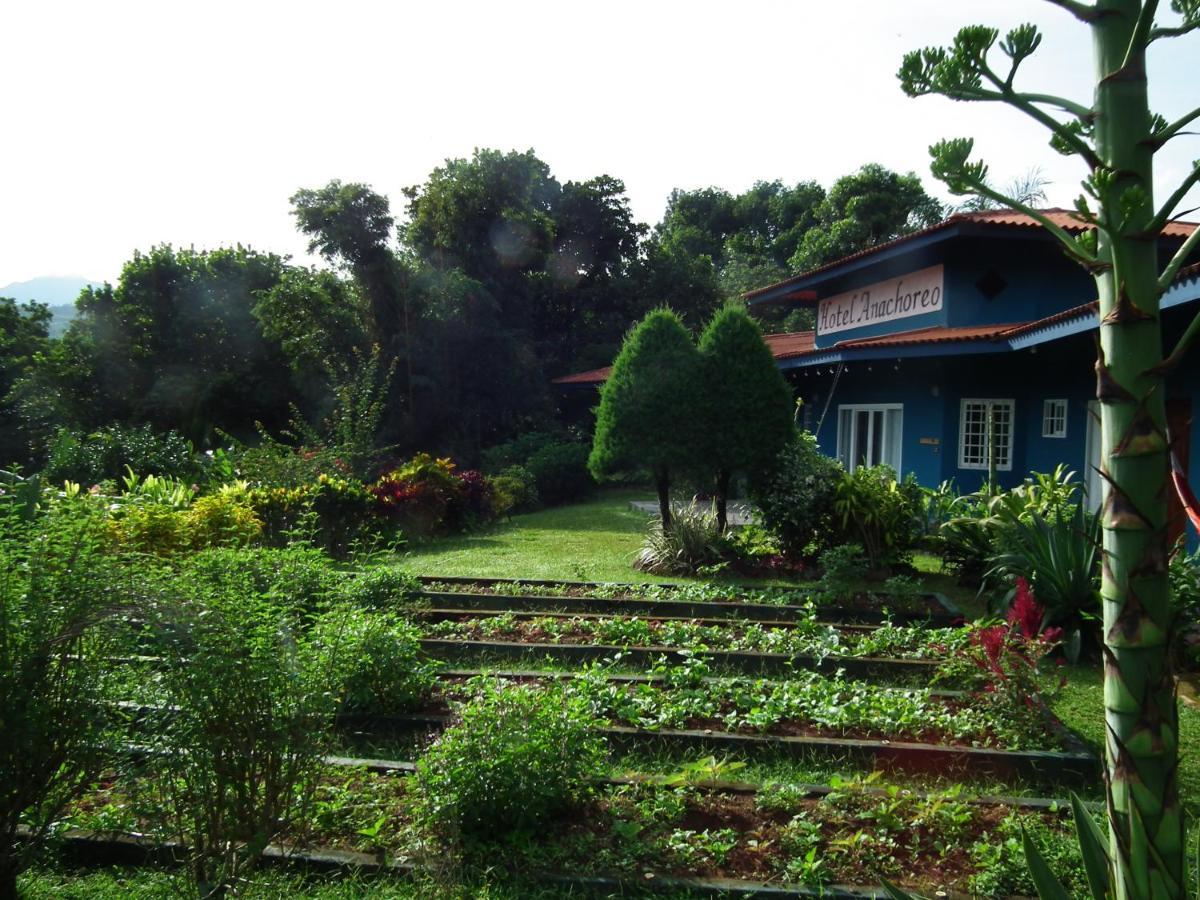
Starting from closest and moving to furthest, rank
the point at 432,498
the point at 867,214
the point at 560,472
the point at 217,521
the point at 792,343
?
1. the point at 217,521
2. the point at 432,498
3. the point at 560,472
4. the point at 792,343
5. the point at 867,214

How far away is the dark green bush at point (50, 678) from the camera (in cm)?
356

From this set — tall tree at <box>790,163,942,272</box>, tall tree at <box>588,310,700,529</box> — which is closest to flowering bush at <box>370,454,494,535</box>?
tall tree at <box>588,310,700,529</box>

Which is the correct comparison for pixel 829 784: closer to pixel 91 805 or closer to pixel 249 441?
pixel 91 805

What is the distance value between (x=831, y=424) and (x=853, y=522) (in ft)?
27.9

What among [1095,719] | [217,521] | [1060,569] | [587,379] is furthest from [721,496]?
[587,379]

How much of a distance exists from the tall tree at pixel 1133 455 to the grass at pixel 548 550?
9.40m

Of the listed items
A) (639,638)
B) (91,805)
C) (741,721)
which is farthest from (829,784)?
(91,805)

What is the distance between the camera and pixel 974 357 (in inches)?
566

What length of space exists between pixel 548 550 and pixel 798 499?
13.9 feet

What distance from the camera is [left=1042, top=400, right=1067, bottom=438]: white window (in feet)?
43.5

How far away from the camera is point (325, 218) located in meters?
23.2

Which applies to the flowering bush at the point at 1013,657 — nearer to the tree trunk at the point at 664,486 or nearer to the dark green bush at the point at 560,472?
the tree trunk at the point at 664,486

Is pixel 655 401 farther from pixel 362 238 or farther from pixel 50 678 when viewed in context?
pixel 362 238

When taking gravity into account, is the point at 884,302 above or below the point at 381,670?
above
